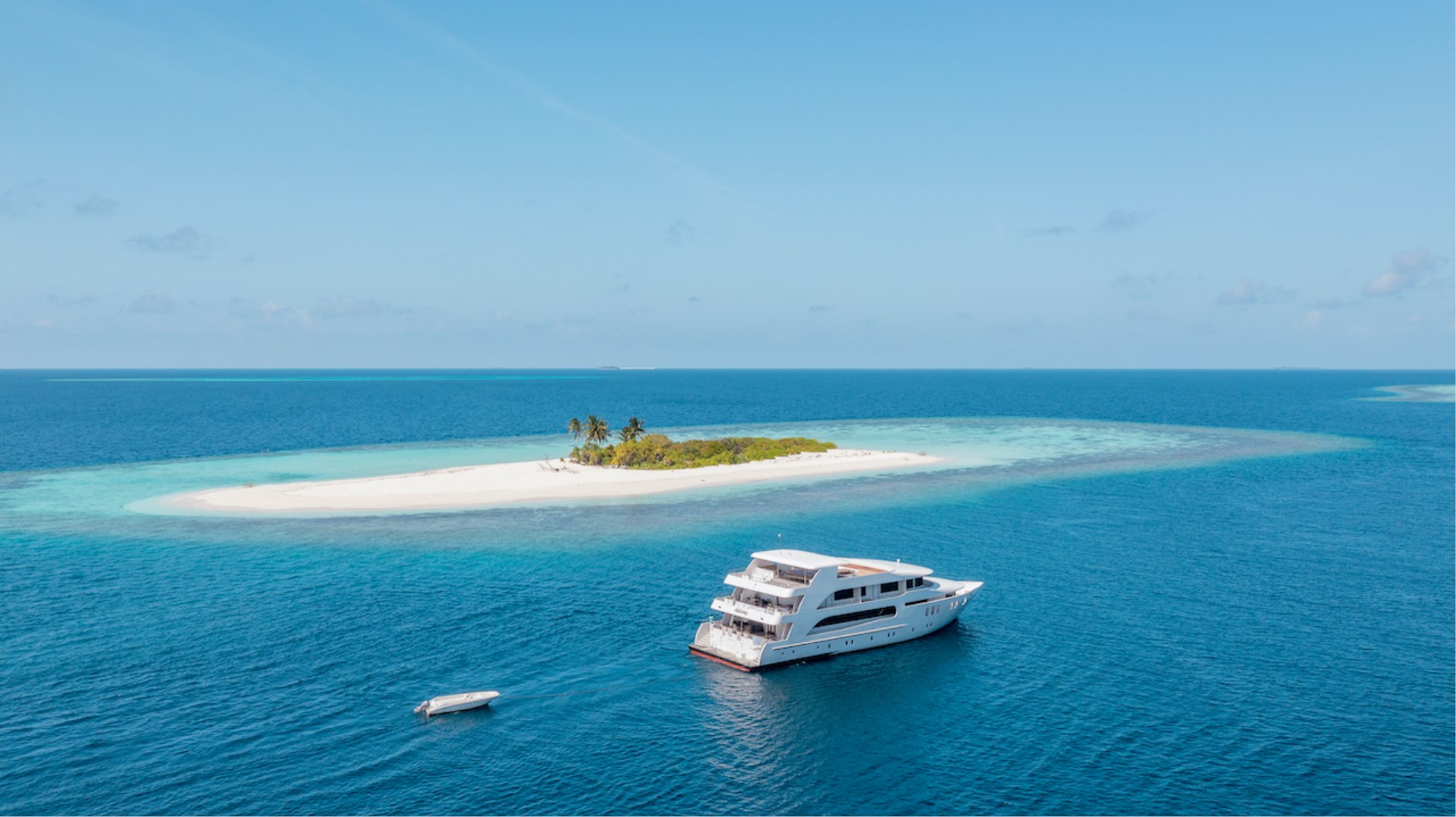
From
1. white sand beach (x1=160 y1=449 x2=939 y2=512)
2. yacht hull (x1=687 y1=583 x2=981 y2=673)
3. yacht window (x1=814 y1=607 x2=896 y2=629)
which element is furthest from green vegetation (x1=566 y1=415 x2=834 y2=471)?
yacht window (x1=814 y1=607 x2=896 y2=629)

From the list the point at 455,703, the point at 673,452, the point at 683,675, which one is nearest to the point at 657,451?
the point at 673,452

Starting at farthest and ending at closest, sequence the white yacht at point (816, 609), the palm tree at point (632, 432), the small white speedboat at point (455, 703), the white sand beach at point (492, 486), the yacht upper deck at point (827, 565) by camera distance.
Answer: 1. the palm tree at point (632, 432)
2. the white sand beach at point (492, 486)
3. the yacht upper deck at point (827, 565)
4. the white yacht at point (816, 609)
5. the small white speedboat at point (455, 703)

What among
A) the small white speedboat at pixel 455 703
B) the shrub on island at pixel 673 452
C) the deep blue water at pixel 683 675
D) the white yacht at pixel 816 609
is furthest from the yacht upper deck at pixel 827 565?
the shrub on island at pixel 673 452

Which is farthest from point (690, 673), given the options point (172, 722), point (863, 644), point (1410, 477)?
point (1410, 477)

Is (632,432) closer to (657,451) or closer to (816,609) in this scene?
(657,451)

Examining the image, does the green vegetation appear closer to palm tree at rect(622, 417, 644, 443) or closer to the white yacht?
palm tree at rect(622, 417, 644, 443)

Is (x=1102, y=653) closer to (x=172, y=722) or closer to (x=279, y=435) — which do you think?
(x=172, y=722)

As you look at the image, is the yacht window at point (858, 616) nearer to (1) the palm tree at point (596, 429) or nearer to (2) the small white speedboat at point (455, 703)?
(2) the small white speedboat at point (455, 703)
